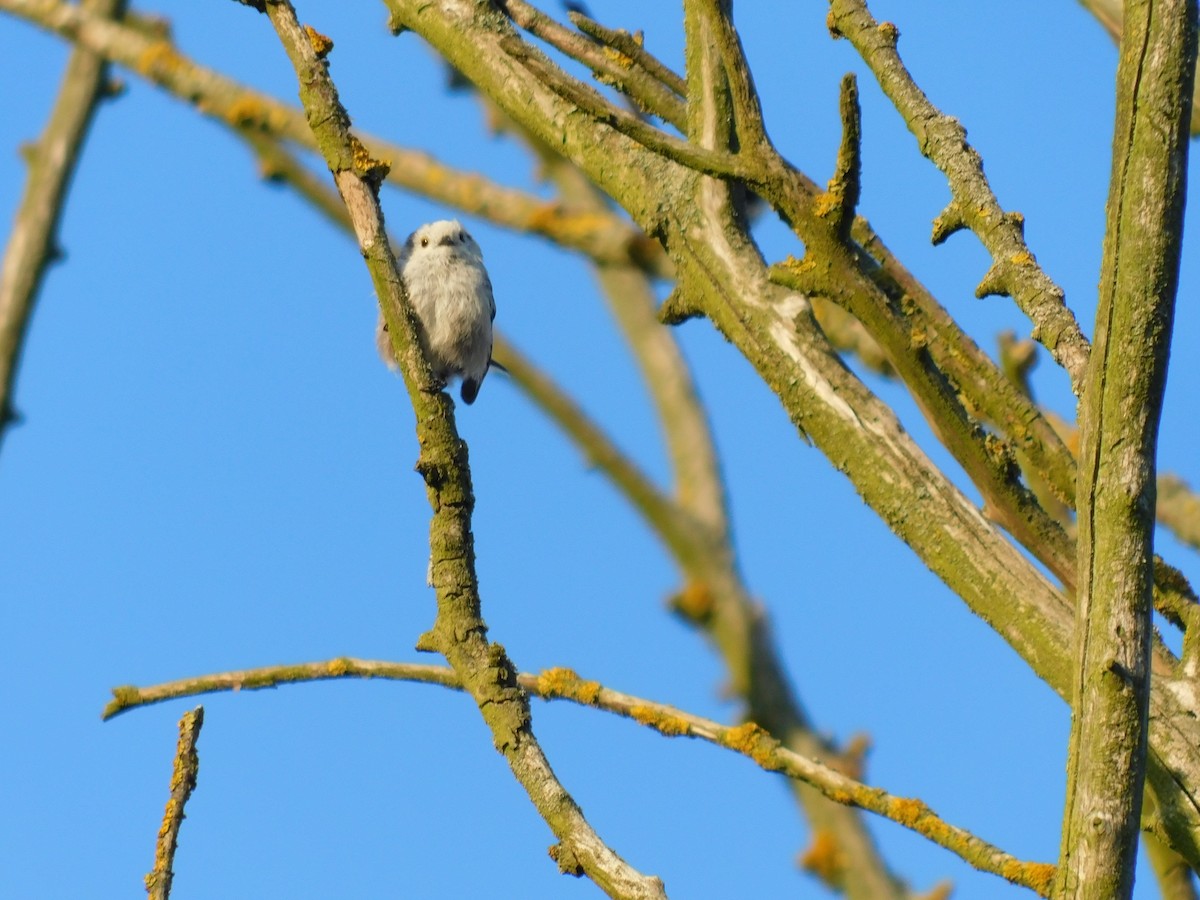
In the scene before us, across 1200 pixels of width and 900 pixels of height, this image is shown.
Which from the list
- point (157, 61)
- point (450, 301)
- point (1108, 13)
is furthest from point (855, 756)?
point (157, 61)

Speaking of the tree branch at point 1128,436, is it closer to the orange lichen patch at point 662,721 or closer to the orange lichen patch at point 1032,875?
the orange lichen patch at point 1032,875

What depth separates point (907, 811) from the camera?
9.56ft

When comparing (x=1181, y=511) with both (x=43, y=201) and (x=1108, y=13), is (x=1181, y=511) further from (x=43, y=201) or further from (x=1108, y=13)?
(x=43, y=201)

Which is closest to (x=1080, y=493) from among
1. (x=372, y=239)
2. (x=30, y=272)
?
(x=372, y=239)

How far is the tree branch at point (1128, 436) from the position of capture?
2273 mm

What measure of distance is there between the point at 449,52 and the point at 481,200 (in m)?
1.24

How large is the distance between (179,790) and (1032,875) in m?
1.64

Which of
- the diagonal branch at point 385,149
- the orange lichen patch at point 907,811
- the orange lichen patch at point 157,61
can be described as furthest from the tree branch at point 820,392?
the orange lichen patch at point 157,61

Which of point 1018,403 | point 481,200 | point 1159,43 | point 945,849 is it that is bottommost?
point 945,849

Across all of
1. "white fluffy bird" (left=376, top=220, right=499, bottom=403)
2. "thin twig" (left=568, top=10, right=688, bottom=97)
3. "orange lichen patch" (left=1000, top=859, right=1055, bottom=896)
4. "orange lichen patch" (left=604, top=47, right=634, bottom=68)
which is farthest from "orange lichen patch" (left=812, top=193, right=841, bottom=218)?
"white fluffy bird" (left=376, top=220, right=499, bottom=403)

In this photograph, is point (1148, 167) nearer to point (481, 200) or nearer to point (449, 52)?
point (449, 52)

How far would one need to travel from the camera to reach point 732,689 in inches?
156

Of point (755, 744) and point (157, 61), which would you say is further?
point (157, 61)

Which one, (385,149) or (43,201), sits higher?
(385,149)
